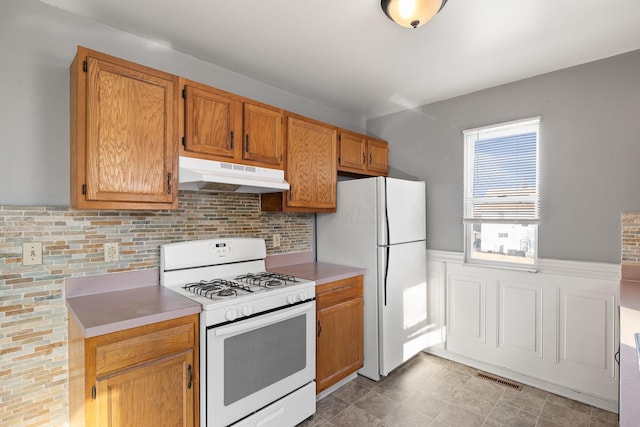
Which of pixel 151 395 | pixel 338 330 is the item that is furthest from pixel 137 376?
pixel 338 330

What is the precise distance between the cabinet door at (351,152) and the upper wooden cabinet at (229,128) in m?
0.71

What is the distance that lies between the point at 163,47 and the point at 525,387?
3.74 m

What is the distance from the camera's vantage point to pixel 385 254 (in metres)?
2.73

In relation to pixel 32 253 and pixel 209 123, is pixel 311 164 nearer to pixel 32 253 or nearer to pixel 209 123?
pixel 209 123

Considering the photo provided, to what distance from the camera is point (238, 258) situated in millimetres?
2510

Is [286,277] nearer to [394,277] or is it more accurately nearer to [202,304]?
[202,304]

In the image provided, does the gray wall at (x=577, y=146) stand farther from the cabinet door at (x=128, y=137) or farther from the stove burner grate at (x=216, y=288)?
the cabinet door at (x=128, y=137)

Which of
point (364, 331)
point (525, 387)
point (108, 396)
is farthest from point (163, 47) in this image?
point (525, 387)

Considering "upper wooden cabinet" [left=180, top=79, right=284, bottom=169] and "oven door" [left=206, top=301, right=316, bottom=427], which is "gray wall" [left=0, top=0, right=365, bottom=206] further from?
"oven door" [left=206, top=301, right=316, bottom=427]

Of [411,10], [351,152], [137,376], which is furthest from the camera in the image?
[351,152]

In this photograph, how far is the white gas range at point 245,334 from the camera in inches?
69.8

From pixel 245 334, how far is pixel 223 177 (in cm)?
95

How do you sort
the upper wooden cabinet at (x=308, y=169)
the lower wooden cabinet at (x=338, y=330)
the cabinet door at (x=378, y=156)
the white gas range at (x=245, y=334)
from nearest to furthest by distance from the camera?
the white gas range at (x=245, y=334)
the lower wooden cabinet at (x=338, y=330)
the upper wooden cabinet at (x=308, y=169)
the cabinet door at (x=378, y=156)

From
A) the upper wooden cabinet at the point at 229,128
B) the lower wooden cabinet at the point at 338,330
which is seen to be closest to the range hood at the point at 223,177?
the upper wooden cabinet at the point at 229,128
